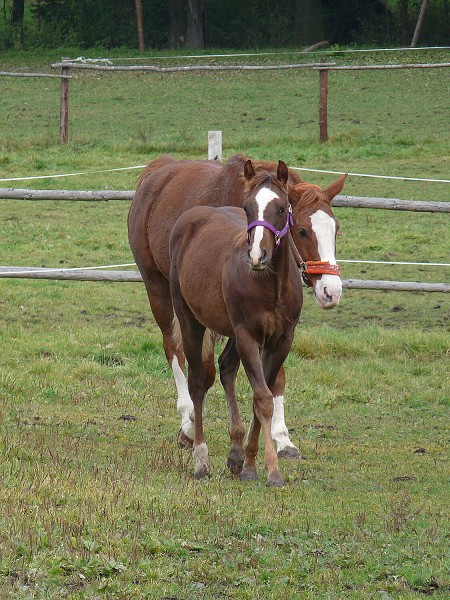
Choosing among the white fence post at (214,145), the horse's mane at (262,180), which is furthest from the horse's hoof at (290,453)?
the white fence post at (214,145)

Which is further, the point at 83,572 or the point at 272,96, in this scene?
the point at 272,96

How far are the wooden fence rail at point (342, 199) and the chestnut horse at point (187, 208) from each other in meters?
2.31

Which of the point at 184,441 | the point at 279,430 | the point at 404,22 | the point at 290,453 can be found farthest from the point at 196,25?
the point at 290,453

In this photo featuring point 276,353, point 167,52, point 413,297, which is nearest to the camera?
point 276,353

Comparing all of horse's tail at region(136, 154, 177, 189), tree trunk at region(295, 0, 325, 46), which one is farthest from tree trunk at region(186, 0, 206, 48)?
horse's tail at region(136, 154, 177, 189)

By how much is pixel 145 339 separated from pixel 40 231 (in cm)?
487

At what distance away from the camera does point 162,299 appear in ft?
28.3

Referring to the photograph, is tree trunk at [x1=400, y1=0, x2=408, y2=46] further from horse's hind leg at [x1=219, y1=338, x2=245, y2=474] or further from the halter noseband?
the halter noseband

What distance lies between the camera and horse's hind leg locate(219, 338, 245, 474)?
255 inches

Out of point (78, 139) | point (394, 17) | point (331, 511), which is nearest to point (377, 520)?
point (331, 511)

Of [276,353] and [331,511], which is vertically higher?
[276,353]

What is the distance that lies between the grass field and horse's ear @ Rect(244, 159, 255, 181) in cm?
171

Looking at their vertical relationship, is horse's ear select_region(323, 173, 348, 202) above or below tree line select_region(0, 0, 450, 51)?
below

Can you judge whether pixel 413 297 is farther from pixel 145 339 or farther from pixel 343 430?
pixel 343 430
